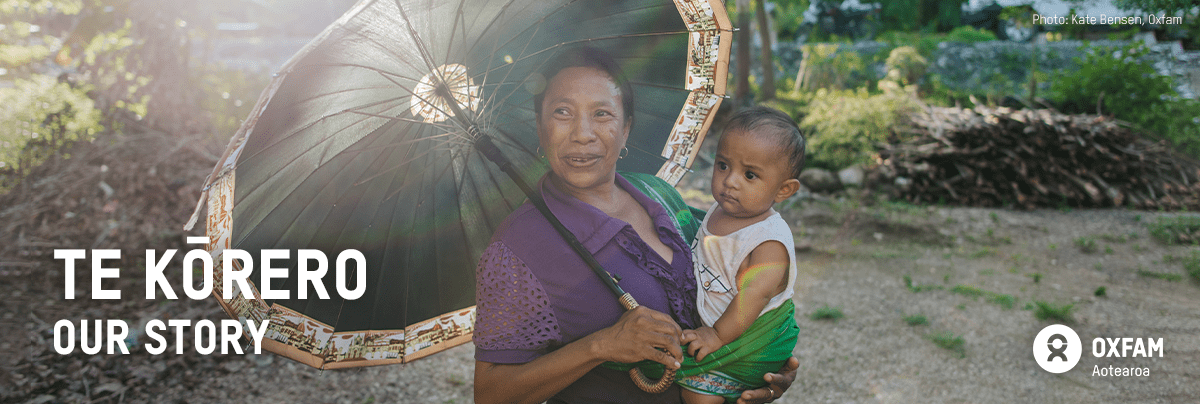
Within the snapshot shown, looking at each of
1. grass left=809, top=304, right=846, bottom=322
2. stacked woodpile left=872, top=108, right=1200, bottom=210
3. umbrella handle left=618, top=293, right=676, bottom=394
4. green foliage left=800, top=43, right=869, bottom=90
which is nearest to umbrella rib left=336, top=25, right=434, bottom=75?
umbrella handle left=618, top=293, right=676, bottom=394

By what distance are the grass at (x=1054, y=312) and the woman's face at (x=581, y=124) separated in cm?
470

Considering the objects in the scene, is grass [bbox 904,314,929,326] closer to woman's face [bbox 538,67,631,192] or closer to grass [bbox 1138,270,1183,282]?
grass [bbox 1138,270,1183,282]

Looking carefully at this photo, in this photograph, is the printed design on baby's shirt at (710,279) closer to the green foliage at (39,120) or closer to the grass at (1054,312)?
the grass at (1054,312)

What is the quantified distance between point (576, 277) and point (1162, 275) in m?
6.37

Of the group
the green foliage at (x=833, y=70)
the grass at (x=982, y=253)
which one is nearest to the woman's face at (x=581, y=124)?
the grass at (x=982, y=253)

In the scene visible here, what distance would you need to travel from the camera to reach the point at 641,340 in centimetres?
142

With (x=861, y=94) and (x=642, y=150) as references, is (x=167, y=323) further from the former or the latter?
(x=861, y=94)

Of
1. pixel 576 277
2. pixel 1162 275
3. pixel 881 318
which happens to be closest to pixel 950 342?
pixel 881 318

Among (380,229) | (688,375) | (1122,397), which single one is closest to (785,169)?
(688,375)

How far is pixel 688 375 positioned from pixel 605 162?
22.4 inches

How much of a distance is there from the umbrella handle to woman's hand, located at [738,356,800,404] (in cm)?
24

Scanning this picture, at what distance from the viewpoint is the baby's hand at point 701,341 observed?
1.55m

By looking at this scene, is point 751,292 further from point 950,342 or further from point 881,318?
point 881,318

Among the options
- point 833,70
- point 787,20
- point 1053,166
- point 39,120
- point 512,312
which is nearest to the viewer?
point 512,312
